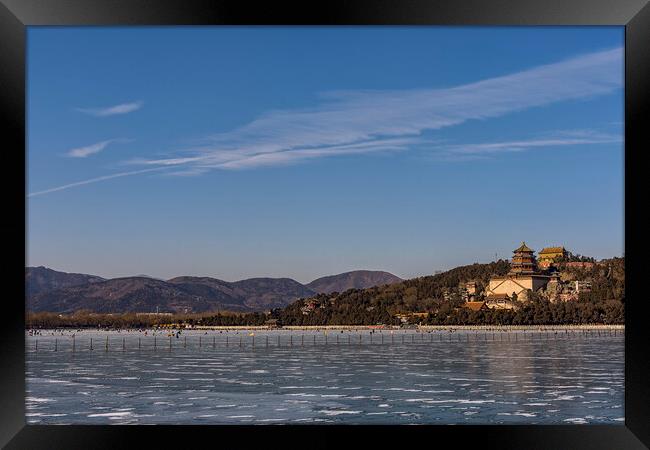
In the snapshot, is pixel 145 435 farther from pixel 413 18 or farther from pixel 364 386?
pixel 364 386

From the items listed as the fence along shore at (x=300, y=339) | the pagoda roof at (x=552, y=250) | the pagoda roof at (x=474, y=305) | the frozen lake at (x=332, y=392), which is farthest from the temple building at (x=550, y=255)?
the frozen lake at (x=332, y=392)

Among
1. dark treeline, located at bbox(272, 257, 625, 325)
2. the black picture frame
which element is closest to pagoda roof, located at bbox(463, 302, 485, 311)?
dark treeline, located at bbox(272, 257, 625, 325)

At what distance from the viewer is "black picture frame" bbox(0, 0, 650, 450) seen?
452cm

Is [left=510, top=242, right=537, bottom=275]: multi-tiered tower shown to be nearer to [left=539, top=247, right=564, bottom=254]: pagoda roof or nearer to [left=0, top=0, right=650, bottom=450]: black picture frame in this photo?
[left=539, top=247, right=564, bottom=254]: pagoda roof

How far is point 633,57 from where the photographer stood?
15.3 ft

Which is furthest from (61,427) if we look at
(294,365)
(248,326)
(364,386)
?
(248,326)

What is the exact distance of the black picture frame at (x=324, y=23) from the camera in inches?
178

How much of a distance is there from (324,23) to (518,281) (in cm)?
8078

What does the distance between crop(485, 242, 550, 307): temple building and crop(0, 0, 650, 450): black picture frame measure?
259ft

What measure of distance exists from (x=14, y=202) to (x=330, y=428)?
225 centimetres

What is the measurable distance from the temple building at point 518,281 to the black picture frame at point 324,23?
259 feet

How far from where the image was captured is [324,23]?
15.6 ft

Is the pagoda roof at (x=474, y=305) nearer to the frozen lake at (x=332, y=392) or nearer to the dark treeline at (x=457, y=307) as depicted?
the dark treeline at (x=457, y=307)

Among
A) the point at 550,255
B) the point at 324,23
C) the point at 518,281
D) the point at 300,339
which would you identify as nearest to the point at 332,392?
the point at 324,23
